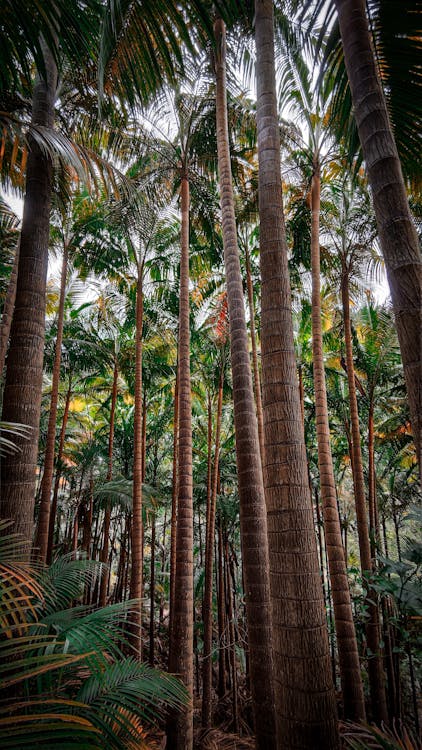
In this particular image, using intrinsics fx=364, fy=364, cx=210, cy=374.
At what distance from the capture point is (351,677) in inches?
197

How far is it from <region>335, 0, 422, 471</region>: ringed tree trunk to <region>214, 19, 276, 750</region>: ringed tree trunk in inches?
105

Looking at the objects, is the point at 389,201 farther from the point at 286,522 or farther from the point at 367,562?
the point at 367,562

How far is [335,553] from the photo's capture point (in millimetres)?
5504

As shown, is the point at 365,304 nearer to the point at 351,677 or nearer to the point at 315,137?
the point at 315,137

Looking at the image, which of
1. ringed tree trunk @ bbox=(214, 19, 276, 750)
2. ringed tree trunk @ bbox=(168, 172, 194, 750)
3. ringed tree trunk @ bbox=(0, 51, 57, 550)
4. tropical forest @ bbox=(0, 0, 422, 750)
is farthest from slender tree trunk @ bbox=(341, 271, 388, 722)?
ringed tree trunk @ bbox=(0, 51, 57, 550)

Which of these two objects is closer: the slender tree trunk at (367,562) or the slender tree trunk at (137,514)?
the slender tree trunk at (367,562)

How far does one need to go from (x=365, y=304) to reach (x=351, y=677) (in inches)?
320

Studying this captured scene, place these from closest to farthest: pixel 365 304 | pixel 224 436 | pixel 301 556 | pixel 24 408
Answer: pixel 301 556 < pixel 24 408 < pixel 365 304 < pixel 224 436

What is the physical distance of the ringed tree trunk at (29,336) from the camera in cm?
368

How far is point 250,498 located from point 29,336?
3.07m

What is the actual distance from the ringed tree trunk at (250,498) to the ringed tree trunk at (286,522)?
1689 millimetres

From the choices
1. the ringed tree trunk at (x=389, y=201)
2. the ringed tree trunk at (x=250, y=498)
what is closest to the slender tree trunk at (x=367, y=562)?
the ringed tree trunk at (x=250, y=498)

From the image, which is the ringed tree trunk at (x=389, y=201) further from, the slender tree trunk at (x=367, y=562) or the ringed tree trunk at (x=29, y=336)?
the slender tree trunk at (x=367, y=562)

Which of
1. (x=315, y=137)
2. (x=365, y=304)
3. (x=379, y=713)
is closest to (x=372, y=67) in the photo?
(x=315, y=137)
